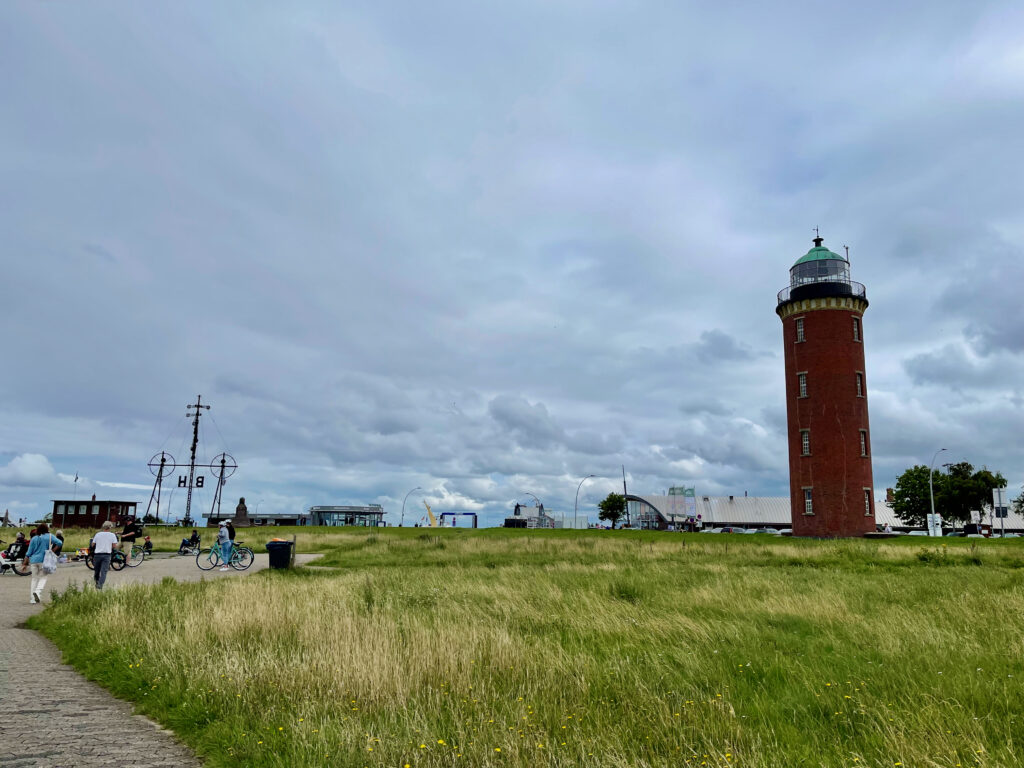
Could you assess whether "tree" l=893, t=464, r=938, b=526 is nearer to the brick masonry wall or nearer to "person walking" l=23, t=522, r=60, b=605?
the brick masonry wall

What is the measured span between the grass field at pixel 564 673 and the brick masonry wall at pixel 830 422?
35.5 metres

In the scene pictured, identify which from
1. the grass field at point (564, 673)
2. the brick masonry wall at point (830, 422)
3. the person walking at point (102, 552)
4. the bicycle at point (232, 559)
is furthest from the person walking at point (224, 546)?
the brick masonry wall at point (830, 422)

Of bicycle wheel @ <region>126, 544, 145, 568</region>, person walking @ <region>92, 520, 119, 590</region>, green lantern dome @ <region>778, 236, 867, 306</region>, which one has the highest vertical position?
green lantern dome @ <region>778, 236, 867, 306</region>

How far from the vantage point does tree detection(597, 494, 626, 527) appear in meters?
119

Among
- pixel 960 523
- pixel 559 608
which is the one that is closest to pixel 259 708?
pixel 559 608

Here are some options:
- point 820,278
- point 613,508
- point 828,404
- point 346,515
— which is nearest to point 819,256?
point 820,278

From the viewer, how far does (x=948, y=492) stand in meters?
82.5

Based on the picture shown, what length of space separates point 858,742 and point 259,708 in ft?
17.8

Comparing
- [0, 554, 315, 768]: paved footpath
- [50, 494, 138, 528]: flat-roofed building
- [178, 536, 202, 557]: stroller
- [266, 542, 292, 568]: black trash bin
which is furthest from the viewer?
[50, 494, 138, 528]: flat-roofed building

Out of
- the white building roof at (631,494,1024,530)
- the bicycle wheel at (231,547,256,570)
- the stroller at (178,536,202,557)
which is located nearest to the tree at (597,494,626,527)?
the white building roof at (631,494,1024,530)

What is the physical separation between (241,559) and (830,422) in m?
40.0

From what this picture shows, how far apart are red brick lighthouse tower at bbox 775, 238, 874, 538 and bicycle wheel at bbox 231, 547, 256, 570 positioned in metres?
38.6

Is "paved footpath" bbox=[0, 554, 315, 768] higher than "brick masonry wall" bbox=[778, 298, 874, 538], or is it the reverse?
"brick masonry wall" bbox=[778, 298, 874, 538]

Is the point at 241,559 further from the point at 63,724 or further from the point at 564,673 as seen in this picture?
the point at 564,673
